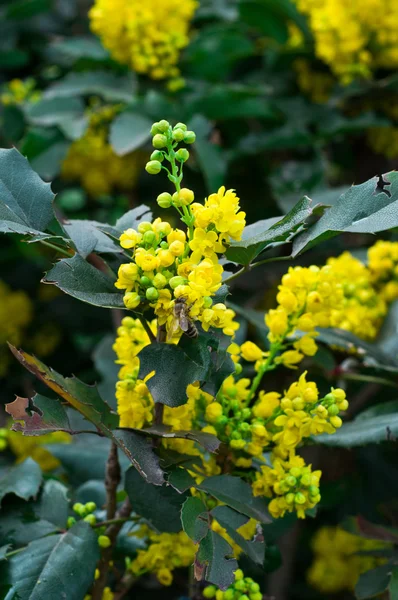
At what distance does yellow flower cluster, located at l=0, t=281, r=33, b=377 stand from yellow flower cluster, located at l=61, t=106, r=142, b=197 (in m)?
0.39

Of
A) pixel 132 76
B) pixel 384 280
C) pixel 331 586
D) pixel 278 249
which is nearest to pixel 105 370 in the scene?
pixel 384 280

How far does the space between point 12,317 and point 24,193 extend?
1.29 m

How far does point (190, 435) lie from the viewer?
744 mm

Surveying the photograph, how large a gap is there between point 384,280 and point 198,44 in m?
0.84

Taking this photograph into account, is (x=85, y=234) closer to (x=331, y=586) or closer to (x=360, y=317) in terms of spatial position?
(x=360, y=317)

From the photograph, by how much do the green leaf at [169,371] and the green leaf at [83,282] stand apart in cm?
6

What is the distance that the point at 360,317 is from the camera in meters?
1.15

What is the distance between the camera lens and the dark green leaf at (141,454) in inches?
27.7

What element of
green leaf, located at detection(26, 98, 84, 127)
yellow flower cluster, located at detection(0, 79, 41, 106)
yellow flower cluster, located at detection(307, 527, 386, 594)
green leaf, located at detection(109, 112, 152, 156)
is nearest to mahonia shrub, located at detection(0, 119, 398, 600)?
green leaf, located at detection(109, 112, 152, 156)

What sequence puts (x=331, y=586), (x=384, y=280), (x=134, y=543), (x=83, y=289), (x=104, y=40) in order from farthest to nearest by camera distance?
(x=331, y=586), (x=104, y=40), (x=384, y=280), (x=134, y=543), (x=83, y=289)

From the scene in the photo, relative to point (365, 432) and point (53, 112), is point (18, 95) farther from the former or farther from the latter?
point (365, 432)

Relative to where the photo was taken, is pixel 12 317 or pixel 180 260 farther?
pixel 12 317

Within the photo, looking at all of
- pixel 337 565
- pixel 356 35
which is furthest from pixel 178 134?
pixel 337 565

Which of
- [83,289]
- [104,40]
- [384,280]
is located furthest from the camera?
[104,40]
